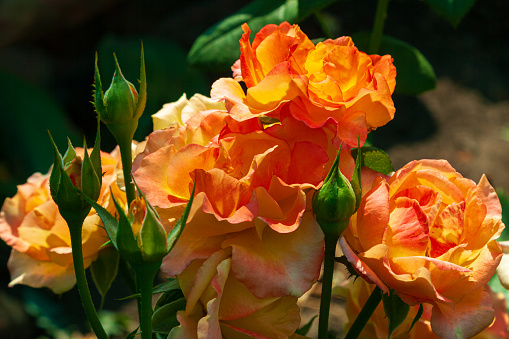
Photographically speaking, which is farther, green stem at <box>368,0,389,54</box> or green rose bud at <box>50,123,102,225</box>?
green stem at <box>368,0,389,54</box>

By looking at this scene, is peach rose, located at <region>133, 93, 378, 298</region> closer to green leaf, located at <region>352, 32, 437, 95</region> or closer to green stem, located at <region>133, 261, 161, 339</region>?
green stem, located at <region>133, 261, 161, 339</region>

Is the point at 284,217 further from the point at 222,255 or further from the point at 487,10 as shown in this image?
the point at 487,10

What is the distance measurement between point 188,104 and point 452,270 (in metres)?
0.23

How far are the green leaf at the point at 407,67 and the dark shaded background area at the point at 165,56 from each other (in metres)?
1.06

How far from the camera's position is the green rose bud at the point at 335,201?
1.13 feet

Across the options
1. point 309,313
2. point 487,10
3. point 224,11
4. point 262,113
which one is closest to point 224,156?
point 262,113

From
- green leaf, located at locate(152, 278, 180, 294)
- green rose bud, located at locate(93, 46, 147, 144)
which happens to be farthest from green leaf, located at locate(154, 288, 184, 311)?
green rose bud, located at locate(93, 46, 147, 144)

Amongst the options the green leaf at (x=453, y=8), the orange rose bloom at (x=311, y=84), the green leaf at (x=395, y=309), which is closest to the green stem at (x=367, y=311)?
the green leaf at (x=395, y=309)

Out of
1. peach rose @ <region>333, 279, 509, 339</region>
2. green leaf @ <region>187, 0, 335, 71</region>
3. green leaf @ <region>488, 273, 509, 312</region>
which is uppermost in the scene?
green leaf @ <region>187, 0, 335, 71</region>

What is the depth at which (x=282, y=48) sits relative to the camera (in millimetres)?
398

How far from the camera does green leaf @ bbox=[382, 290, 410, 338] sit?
40 centimetres

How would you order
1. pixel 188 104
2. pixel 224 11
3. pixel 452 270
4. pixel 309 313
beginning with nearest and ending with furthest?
pixel 452 270 < pixel 188 104 < pixel 309 313 < pixel 224 11

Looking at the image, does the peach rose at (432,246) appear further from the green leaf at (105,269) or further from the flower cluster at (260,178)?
the green leaf at (105,269)

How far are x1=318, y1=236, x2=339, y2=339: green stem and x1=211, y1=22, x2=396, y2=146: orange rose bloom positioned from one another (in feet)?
0.21
